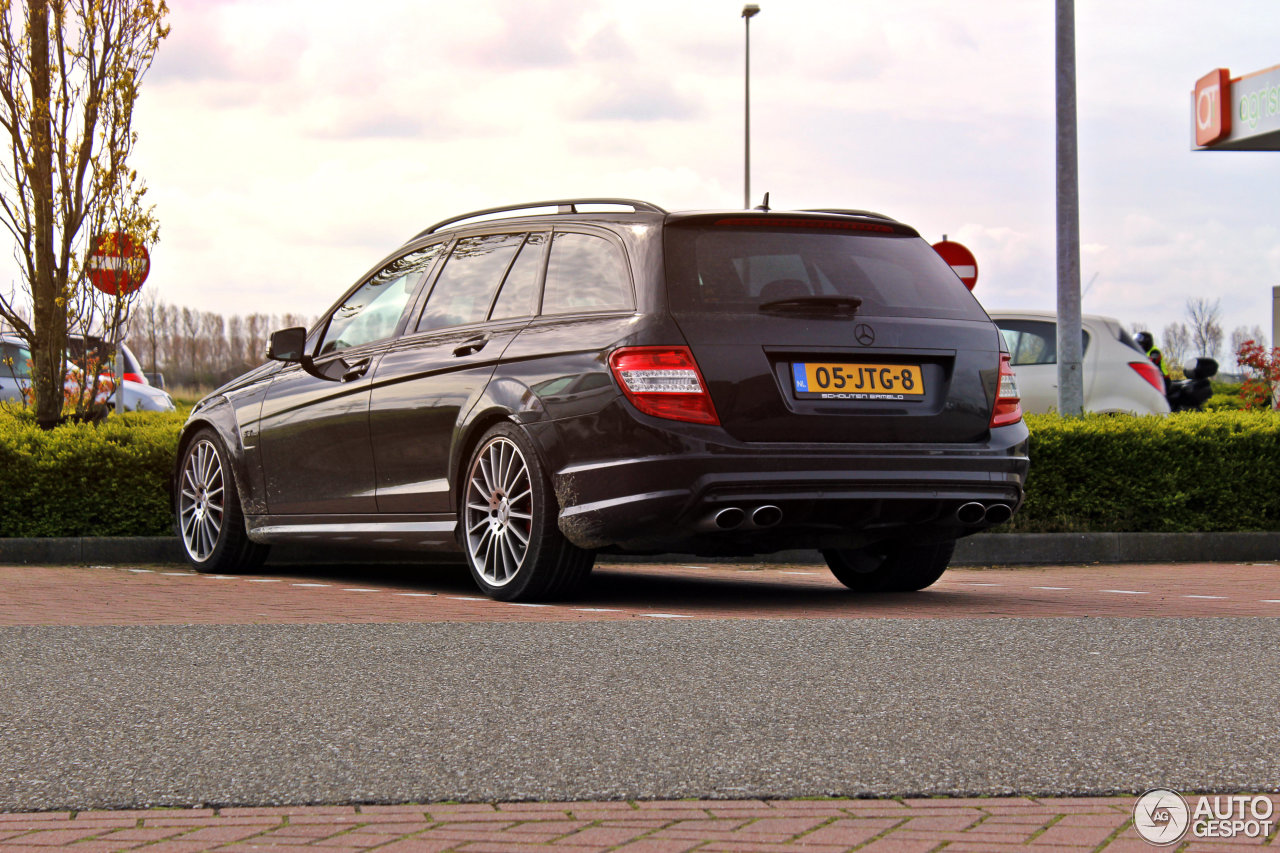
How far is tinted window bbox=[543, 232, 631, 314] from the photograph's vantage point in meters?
6.68

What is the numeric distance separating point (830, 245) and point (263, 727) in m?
3.65

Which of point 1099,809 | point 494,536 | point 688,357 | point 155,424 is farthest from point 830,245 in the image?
point 155,424

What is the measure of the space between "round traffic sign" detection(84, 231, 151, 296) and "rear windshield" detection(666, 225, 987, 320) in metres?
6.46

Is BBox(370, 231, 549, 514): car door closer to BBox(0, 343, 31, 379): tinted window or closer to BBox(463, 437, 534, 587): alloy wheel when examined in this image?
BBox(463, 437, 534, 587): alloy wheel

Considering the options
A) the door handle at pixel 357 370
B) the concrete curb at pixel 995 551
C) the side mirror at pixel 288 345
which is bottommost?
the concrete curb at pixel 995 551

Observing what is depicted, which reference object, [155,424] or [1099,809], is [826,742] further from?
[155,424]

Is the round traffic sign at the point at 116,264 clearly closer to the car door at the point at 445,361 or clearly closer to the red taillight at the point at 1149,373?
the car door at the point at 445,361

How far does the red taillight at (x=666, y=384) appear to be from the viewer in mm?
6258

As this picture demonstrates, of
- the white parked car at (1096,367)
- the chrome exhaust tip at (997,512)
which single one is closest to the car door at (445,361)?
the chrome exhaust tip at (997,512)

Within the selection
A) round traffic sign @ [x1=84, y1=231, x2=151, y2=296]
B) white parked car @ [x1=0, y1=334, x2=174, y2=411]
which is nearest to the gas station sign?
white parked car @ [x1=0, y1=334, x2=174, y2=411]

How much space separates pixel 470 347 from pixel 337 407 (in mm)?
1117

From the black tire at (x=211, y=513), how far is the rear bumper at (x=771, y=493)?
299cm

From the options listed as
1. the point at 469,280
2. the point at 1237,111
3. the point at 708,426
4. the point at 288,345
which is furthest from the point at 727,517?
the point at 1237,111

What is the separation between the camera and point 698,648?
537 cm
